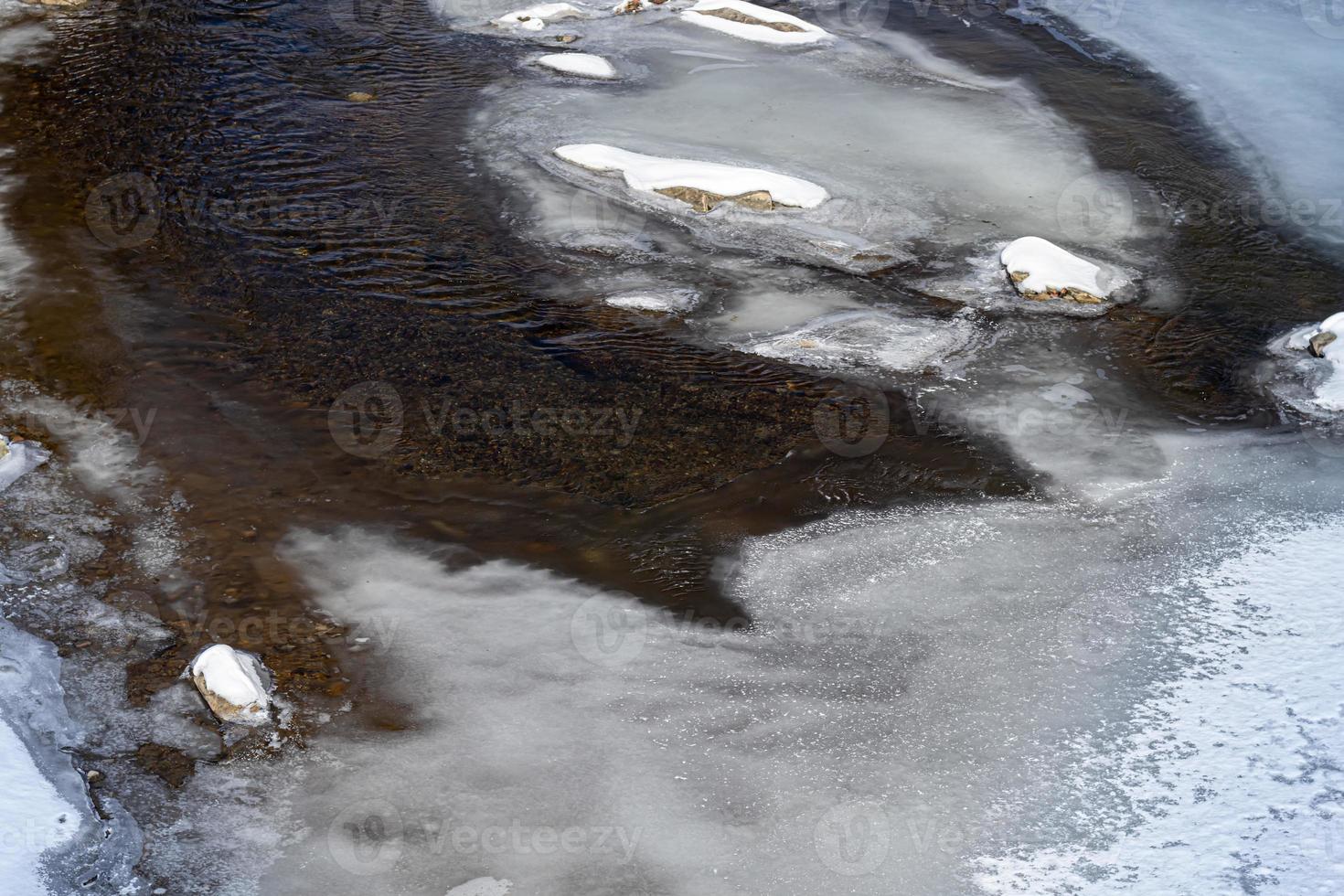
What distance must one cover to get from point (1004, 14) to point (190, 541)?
31.3 feet

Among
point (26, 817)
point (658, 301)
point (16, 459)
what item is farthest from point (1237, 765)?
point (16, 459)

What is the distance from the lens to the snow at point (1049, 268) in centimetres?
737

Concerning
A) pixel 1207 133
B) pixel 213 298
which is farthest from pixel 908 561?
pixel 1207 133

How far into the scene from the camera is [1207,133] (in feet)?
30.8

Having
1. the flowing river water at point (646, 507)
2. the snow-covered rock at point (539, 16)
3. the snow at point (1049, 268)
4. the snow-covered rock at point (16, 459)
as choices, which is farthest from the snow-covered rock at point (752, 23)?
the snow-covered rock at point (16, 459)

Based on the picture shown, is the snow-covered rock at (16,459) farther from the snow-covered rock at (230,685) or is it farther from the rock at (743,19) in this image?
the rock at (743,19)

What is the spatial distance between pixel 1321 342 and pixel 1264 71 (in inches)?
178

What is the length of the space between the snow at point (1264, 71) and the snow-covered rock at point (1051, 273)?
1918mm

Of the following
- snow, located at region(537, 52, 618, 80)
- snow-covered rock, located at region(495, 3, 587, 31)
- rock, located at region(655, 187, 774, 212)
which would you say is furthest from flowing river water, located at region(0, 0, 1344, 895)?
snow-covered rock, located at region(495, 3, 587, 31)

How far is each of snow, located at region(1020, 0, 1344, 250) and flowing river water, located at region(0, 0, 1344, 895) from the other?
0.31m

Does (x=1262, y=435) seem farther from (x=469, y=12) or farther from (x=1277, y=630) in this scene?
(x=469, y=12)

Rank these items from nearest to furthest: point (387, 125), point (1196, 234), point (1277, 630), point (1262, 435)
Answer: point (1277, 630) < point (1262, 435) < point (1196, 234) < point (387, 125)

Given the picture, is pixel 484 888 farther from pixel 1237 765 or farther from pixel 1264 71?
pixel 1264 71

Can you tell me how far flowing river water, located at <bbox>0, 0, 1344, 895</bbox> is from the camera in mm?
4199
